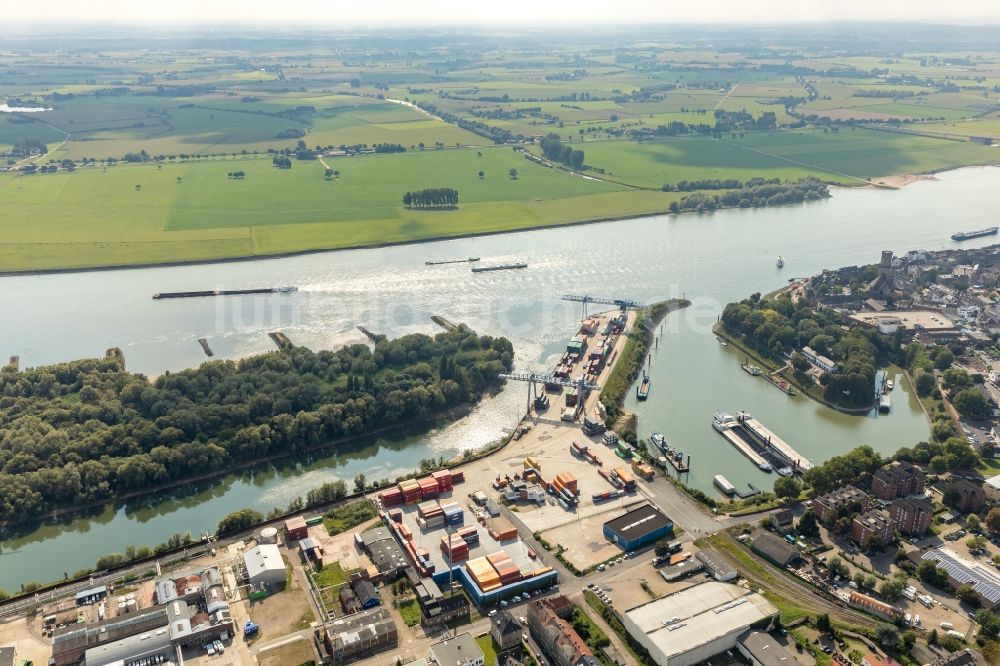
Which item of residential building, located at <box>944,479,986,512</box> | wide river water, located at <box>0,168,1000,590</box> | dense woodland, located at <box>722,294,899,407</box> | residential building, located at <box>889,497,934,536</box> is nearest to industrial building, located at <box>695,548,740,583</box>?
wide river water, located at <box>0,168,1000,590</box>

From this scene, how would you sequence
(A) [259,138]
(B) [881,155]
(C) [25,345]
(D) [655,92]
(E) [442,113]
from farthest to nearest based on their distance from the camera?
(D) [655,92] < (E) [442,113] < (A) [259,138] < (B) [881,155] < (C) [25,345]

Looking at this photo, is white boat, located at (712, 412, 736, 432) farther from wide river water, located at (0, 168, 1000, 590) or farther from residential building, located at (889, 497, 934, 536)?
residential building, located at (889, 497, 934, 536)

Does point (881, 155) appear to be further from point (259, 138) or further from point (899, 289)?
point (259, 138)

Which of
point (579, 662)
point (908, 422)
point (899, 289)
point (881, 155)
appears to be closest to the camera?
point (579, 662)

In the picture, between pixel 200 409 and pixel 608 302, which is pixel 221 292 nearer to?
pixel 200 409

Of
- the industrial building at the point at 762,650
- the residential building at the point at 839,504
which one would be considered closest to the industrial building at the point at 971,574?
the residential building at the point at 839,504

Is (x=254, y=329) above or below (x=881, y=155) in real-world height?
below

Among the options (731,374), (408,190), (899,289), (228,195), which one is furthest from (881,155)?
(228,195)
